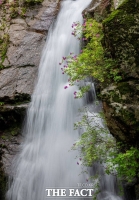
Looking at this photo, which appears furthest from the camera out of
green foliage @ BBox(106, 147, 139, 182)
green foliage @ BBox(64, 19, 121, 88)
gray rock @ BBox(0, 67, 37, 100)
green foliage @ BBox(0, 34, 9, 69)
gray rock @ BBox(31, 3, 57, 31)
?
gray rock @ BBox(31, 3, 57, 31)

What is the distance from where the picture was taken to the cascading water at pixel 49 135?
5676mm

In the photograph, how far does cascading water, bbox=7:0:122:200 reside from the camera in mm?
5676

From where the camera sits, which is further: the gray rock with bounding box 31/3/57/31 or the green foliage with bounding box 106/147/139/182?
the gray rock with bounding box 31/3/57/31

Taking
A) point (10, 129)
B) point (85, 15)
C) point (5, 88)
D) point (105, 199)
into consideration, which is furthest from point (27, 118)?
point (85, 15)

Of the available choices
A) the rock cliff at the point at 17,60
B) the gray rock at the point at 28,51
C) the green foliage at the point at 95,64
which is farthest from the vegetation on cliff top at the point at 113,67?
the gray rock at the point at 28,51

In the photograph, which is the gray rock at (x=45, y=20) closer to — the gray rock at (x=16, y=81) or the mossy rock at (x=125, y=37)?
the gray rock at (x=16, y=81)

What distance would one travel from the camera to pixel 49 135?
22.2ft

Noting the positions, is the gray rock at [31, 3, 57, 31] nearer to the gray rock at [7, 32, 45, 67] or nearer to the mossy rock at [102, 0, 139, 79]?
the gray rock at [7, 32, 45, 67]

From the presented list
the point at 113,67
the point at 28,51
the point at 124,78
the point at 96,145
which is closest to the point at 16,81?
the point at 28,51

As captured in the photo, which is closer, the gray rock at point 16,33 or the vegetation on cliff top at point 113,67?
the vegetation on cliff top at point 113,67

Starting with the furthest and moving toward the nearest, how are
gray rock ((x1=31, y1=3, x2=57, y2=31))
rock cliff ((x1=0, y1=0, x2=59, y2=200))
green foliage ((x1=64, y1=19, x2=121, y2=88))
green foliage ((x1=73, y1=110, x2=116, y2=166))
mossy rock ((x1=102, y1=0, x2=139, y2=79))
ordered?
gray rock ((x1=31, y1=3, x2=57, y2=31)) → rock cliff ((x1=0, y1=0, x2=59, y2=200)) → green foliage ((x1=73, y1=110, x2=116, y2=166)) → green foliage ((x1=64, y1=19, x2=121, y2=88)) → mossy rock ((x1=102, y1=0, x2=139, y2=79))

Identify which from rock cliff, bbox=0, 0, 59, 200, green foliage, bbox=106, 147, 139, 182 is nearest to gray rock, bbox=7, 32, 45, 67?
rock cliff, bbox=0, 0, 59, 200

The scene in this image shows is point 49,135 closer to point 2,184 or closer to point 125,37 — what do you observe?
point 2,184

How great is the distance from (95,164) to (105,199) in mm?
843
